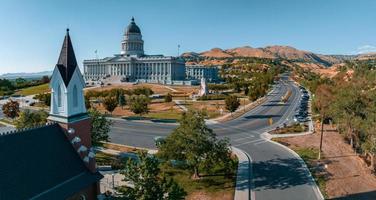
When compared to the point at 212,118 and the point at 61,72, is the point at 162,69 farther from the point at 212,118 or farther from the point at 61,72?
the point at 61,72

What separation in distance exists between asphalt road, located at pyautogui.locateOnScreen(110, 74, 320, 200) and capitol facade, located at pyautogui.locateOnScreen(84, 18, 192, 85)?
102363 millimetres

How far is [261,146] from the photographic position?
156 ft

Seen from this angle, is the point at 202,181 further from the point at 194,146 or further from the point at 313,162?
the point at 313,162

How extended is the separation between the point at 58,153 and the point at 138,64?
168m

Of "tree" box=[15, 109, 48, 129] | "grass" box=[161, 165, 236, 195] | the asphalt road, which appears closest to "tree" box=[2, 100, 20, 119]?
the asphalt road

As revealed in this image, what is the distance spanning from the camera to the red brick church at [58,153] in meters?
18.0

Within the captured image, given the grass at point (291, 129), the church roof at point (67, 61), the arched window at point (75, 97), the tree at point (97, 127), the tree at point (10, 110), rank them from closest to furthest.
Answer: the church roof at point (67, 61)
the arched window at point (75, 97)
the tree at point (97, 127)
the grass at point (291, 129)
the tree at point (10, 110)

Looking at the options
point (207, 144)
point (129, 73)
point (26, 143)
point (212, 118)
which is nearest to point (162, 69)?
point (129, 73)

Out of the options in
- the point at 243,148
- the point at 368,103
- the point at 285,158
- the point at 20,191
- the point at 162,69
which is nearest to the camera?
the point at 20,191

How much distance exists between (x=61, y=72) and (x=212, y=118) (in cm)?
5272

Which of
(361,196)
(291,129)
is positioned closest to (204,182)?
(361,196)

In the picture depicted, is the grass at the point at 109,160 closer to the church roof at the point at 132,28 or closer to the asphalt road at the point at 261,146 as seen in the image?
the asphalt road at the point at 261,146

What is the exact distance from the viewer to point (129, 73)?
185m

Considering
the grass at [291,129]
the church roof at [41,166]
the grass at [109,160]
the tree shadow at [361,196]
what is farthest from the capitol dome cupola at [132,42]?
the church roof at [41,166]
